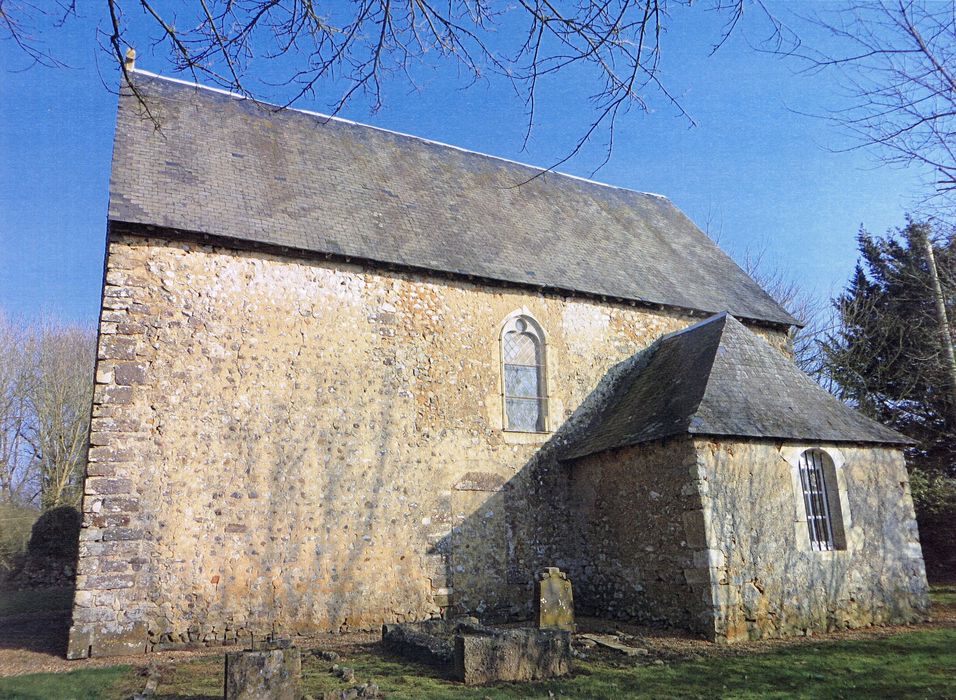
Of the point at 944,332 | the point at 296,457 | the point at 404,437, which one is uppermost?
the point at 944,332

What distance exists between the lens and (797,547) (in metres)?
10.3

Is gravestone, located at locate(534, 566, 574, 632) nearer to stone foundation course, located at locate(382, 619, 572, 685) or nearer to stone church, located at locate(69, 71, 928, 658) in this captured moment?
stone church, located at locate(69, 71, 928, 658)

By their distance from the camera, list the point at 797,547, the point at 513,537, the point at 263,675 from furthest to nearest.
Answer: the point at 513,537, the point at 797,547, the point at 263,675

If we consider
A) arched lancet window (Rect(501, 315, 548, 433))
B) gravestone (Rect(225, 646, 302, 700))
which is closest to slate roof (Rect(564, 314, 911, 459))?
arched lancet window (Rect(501, 315, 548, 433))

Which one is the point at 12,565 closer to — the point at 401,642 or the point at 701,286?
the point at 401,642

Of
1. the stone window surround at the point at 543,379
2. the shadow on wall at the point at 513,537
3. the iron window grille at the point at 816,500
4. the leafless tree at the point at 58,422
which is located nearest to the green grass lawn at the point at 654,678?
the iron window grille at the point at 816,500

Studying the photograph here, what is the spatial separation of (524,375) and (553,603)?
4688 millimetres

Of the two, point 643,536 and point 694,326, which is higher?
point 694,326

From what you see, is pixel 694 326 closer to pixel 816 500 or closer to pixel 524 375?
pixel 524 375

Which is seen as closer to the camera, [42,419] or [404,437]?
[404,437]

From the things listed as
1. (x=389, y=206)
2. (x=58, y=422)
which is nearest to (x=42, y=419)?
(x=58, y=422)

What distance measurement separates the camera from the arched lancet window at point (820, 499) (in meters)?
10.7

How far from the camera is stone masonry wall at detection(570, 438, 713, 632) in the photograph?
9938mm

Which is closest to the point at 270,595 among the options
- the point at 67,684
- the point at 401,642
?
the point at 401,642
